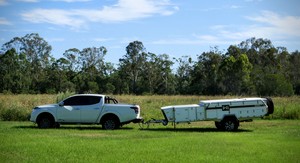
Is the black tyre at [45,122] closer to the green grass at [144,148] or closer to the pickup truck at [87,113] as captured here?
the pickup truck at [87,113]

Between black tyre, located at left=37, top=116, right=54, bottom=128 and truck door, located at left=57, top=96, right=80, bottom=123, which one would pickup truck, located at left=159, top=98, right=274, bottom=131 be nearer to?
truck door, located at left=57, top=96, right=80, bottom=123

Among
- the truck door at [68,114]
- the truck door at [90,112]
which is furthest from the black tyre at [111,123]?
A: the truck door at [68,114]

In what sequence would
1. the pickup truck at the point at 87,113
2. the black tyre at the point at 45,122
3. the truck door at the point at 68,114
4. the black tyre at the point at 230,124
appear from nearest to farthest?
the black tyre at the point at 230,124
the pickup truck at the point at 87,113
the truck door at the point at 68,114
the black tyre at the point at 45,122

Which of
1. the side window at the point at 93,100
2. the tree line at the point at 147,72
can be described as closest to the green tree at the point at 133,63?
the tree line at the point at 147,72

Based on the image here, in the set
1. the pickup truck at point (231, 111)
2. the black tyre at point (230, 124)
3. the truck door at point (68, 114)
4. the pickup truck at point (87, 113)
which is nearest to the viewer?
the pickup truck at point (231, 111)

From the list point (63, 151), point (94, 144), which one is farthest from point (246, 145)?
point (63, 151)

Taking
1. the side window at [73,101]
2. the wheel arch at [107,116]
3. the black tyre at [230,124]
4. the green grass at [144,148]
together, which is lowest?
the green grass at [144,148]

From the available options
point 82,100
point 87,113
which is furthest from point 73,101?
point 87,113

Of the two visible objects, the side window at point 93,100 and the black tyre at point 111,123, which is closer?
the black tyre at point 111,123

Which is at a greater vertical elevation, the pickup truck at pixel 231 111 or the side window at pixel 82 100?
the side window at pixel 82 100

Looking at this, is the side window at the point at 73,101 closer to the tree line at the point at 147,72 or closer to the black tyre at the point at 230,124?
the black tyre at the point at 230,124

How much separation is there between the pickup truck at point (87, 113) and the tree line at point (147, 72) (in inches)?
1915

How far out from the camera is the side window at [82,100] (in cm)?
2105

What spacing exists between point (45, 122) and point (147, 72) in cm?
6709
